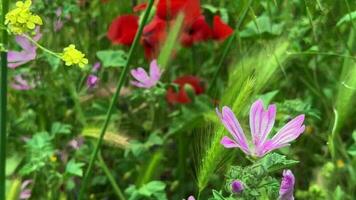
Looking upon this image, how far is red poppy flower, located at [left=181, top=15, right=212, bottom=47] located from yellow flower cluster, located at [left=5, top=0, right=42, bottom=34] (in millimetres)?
713

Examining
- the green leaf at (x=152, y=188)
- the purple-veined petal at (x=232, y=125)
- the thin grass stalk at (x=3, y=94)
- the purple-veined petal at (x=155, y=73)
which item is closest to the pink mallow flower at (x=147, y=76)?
the purple-veined petal at (x=155, y=73)

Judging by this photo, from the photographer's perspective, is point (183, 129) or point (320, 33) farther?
point (320, 33)

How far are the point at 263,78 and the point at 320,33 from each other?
0.45m

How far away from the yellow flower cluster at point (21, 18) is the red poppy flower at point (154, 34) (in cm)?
65

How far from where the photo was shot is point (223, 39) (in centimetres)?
164

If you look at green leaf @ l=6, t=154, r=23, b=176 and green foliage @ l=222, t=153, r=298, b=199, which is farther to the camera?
green leaf @ l=6, t=154, r=23, b=176

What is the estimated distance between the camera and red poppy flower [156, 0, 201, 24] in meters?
1.48

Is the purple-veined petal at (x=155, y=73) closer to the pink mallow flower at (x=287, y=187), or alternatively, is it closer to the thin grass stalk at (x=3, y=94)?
the thin grass stalk at (x=3, y=94)

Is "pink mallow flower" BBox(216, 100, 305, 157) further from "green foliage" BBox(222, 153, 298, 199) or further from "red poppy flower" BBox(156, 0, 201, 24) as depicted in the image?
"red poppy flower" BBox(156, 0, 201, 24)

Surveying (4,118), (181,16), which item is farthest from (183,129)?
(4,118)

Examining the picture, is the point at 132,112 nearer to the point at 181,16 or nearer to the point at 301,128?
the point at 181,16

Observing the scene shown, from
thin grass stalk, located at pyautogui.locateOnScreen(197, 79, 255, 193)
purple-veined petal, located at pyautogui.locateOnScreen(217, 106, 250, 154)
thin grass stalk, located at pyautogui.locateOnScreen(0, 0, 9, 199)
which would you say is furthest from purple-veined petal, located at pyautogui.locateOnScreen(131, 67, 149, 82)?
purple-veined petal, located at pyautogui.locateOnScreen(217, 106, 250, 154)

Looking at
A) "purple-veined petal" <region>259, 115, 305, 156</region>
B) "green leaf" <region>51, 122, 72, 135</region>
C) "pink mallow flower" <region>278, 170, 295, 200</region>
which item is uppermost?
"purple-veined petal" <region>259, 115, 305, 156</region>

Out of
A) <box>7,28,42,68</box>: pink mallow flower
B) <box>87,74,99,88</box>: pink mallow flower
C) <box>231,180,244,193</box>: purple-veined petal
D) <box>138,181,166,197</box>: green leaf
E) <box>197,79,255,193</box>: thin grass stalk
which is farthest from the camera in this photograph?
<box>87,74,99,88</box>: pink mallow flower
